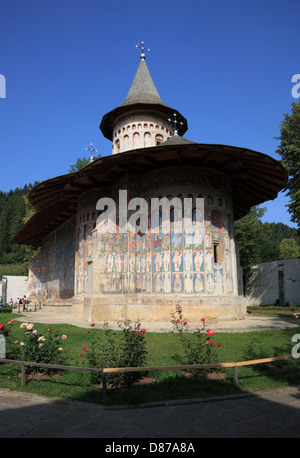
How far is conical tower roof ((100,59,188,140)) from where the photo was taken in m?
20.5

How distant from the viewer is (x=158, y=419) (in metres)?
3.69

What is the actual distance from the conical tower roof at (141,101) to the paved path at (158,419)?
18844mm

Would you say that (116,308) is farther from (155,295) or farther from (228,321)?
(228,321)

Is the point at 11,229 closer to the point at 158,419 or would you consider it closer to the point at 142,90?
the point at 142,90

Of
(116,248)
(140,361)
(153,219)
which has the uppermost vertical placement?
(153,219)

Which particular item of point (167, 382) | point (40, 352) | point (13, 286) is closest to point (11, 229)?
point (13, 286)

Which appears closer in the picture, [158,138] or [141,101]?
[141,101]

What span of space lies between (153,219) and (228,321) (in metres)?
5.10

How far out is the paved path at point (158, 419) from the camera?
10.8 ft

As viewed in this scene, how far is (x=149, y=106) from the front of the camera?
807 inches

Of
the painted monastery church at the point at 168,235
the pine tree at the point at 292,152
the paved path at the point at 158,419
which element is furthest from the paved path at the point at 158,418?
the pine tree at the point at 292,152

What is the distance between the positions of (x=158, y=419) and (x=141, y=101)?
1982 centimetres
